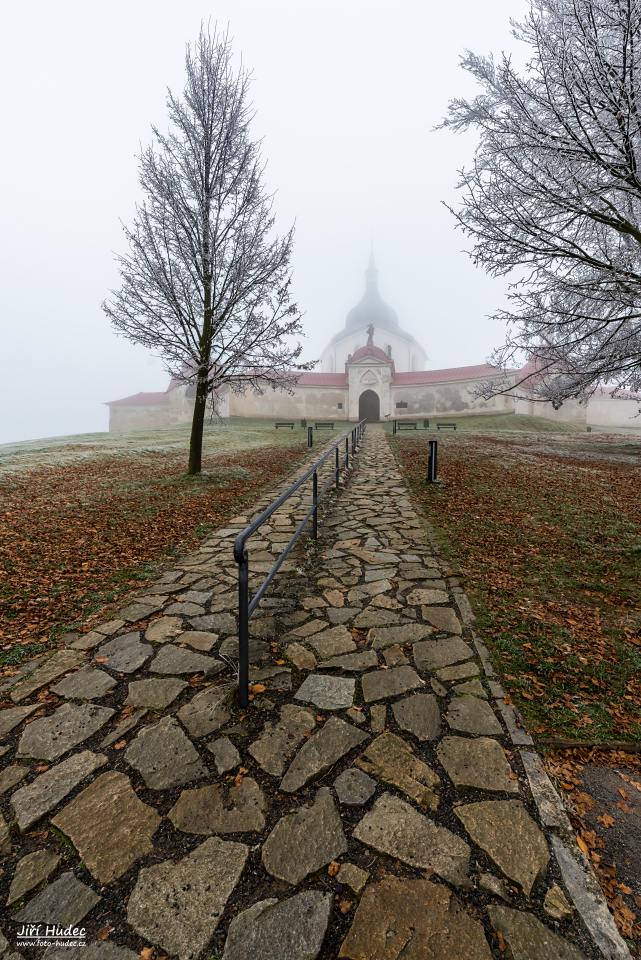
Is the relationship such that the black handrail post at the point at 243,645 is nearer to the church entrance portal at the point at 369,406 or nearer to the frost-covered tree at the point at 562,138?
the frost-covered tree at the point at 562,138

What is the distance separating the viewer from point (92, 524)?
21.6 ft

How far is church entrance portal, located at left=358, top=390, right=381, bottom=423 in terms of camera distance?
38.8 meters

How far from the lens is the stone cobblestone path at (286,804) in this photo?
1.48 meters

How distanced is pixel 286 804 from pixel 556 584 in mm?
3621

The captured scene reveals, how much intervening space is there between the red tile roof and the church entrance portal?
2.38 meters

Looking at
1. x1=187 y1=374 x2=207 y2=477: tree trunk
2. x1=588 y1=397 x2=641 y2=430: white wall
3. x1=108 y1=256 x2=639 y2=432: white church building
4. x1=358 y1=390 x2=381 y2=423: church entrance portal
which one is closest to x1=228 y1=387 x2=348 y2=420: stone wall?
x1=108 y1=256 x2=639 y2=432: white church building

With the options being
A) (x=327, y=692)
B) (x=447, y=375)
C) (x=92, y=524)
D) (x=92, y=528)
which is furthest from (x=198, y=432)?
(x=447, y=375)

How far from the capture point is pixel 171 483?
391 inches

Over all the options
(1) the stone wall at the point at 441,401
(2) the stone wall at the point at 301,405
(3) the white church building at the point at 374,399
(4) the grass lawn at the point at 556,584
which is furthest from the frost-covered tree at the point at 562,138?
(2) the stone wall at the point at 301,405

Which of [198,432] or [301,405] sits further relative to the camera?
[301,405]

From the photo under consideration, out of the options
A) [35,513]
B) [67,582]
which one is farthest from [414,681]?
[35,513]

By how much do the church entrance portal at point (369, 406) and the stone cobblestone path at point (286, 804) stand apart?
1432 inches

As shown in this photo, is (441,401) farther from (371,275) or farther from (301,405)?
(371,275)

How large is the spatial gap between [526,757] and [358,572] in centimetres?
260
